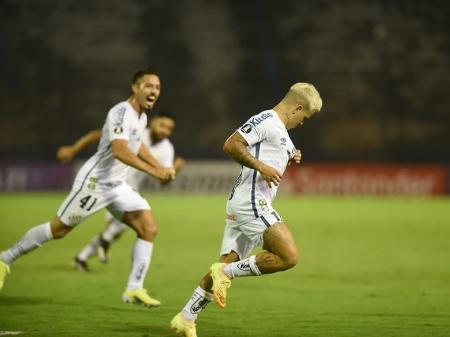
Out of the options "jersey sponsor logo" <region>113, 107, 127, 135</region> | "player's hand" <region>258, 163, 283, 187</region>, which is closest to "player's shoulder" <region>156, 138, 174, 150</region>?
"jersey sponsor logo" <region>113, 107, 127, 135</region>

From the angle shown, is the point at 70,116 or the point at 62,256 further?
the point at 70,116

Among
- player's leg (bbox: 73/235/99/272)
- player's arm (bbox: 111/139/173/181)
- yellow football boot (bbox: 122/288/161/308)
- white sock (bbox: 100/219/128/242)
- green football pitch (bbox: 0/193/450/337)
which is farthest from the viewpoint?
white sock (bbox: 100/219/128/242)

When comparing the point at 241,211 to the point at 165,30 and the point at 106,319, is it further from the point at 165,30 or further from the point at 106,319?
the point at 165,30

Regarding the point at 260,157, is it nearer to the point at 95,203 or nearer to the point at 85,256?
the point at 95,203

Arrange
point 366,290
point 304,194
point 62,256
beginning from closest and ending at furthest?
1. point 366,290
2. point 62,256
3. point 304,194

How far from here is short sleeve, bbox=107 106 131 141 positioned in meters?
9.29

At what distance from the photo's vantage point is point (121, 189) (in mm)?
9805

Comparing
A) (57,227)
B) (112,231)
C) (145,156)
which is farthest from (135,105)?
(112,231)

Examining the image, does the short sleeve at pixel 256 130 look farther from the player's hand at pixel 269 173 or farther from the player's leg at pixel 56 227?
the player's leg at pixel 56 227

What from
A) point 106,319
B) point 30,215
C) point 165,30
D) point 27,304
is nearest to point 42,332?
point 106,319

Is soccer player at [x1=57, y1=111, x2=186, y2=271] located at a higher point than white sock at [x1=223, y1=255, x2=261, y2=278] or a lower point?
higher

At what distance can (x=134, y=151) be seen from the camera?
9.60 meters

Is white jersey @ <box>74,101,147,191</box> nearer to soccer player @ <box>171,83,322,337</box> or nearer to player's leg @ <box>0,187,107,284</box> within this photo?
player's leg @ <box>0,187,107,284</box>

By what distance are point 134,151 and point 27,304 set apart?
5.90ft
